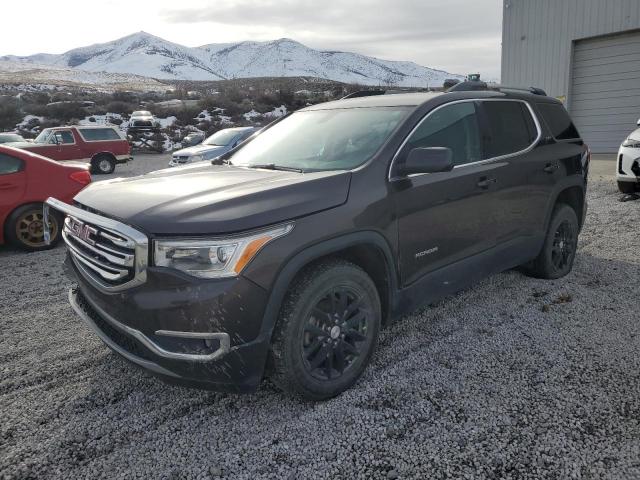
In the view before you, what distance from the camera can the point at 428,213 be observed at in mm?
3316

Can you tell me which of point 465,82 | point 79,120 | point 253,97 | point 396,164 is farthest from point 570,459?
point 253,97

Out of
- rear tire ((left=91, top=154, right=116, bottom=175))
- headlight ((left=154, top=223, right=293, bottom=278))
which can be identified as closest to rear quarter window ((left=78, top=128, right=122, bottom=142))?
rear tire ((left=91, top=154, right=116, bottom=175))

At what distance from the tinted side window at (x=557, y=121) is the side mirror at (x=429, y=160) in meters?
2.09

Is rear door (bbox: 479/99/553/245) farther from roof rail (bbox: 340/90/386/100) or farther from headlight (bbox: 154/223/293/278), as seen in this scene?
headlight (bbox: 154/223/293/278)

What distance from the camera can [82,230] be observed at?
2.97 meters

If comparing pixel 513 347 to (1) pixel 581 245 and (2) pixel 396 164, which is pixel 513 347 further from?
(1) pixel 581 245

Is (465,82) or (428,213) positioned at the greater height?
(465,82)

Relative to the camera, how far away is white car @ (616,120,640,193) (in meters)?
8.31

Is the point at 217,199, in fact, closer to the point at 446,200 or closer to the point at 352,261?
the point at 352,261

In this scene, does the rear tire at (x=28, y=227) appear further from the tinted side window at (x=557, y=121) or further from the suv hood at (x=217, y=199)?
the tinted side window at (x=557, y=121)

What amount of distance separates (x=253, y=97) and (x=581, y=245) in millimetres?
33145

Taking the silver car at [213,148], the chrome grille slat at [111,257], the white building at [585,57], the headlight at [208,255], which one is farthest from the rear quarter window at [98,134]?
the headlight at [208,255]

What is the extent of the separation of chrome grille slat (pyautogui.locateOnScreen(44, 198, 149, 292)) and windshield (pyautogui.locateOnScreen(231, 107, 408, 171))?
4.05 ft

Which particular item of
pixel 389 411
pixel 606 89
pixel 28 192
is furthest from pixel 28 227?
pixel 606 89
